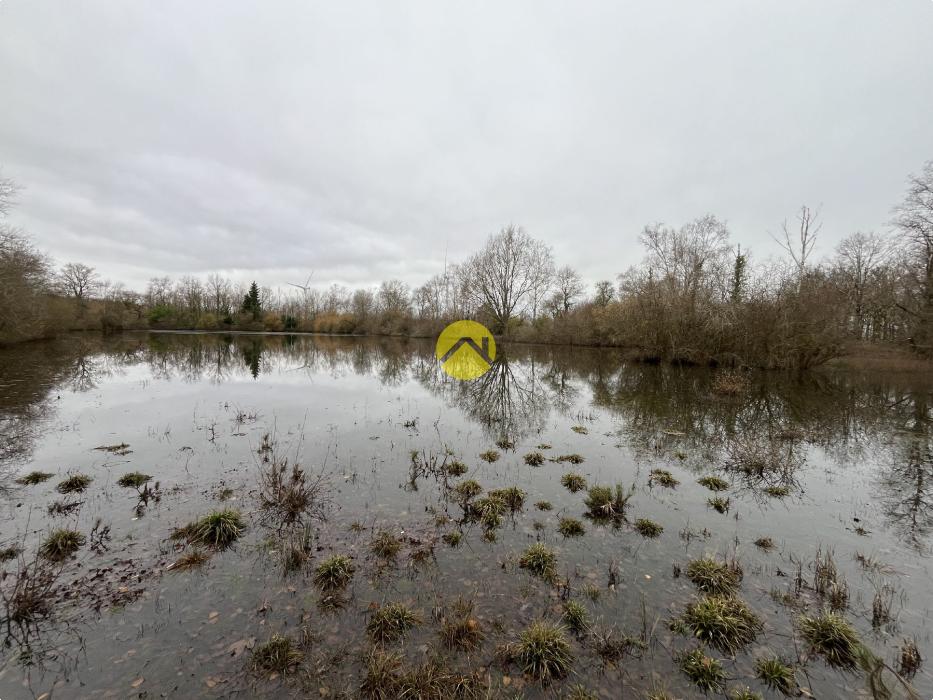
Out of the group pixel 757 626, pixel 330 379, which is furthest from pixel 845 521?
pixel 330 379

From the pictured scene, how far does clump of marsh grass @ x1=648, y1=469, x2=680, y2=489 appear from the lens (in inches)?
249

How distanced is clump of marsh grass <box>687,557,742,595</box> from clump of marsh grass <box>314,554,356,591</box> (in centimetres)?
375

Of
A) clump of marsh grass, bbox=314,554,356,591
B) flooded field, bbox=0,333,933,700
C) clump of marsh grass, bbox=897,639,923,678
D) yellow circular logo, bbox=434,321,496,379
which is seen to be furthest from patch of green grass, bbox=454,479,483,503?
yellow circular logo, bbox=434,321,496,379

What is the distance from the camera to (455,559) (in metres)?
4.08

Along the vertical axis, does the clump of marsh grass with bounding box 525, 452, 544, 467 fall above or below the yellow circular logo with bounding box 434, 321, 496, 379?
below

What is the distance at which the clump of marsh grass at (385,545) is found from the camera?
13.5 ft

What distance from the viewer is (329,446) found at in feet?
25.4

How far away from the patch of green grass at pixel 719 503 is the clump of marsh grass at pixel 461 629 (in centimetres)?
448

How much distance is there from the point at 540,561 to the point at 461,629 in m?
1.33

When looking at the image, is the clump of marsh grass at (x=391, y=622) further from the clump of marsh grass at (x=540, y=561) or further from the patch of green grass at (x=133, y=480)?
the patch of green grass at (x=133, y=480)

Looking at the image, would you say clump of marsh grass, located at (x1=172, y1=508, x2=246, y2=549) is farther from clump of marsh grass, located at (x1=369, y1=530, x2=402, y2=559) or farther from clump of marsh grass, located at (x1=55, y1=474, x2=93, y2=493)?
clump of marsh grass, located at (x1=55, y1=474, x2=93, y2=493)

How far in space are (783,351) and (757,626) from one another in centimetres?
2338

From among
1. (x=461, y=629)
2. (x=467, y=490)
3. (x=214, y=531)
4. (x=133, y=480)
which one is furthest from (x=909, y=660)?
(x=133, y=480)

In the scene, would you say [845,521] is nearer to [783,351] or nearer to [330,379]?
[330,379]
